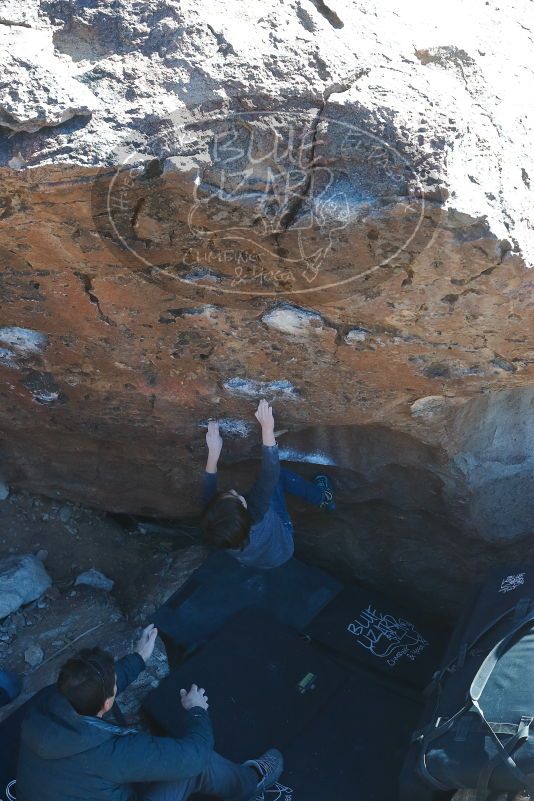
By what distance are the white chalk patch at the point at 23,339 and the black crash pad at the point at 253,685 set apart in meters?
1.17

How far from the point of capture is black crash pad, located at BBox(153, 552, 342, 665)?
300cm

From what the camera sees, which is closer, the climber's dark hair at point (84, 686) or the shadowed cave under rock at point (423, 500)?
the climber's dark hair at point (84, 686)

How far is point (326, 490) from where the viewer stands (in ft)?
10.0

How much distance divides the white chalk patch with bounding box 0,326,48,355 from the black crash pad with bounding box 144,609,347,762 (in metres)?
1.17

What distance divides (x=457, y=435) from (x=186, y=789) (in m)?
1.37

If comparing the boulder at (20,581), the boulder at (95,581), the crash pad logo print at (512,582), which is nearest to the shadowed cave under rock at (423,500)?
the crash pad logo print at (512,582)

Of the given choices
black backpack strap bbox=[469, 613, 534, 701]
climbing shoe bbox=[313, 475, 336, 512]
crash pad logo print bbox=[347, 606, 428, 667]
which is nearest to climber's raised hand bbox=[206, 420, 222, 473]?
climbing shoe bbox=[313, 475, 336, 512]

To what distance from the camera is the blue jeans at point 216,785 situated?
225 centimetres

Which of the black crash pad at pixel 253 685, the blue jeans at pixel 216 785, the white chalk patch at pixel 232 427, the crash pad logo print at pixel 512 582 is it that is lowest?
the black crash pad at pixel 253 685

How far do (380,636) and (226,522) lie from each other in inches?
29.6

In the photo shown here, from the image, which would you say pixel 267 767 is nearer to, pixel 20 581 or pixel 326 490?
pixel 326 490

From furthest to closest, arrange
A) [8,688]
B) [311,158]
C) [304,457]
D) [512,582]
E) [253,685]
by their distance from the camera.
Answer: [304,457]
[253,685]
[8,688]
[512,582]
[311,158]

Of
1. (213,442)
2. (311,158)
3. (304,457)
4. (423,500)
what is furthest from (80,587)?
(311,158)

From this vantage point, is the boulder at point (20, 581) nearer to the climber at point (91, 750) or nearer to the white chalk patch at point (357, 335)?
the climber at point (91, 750)
